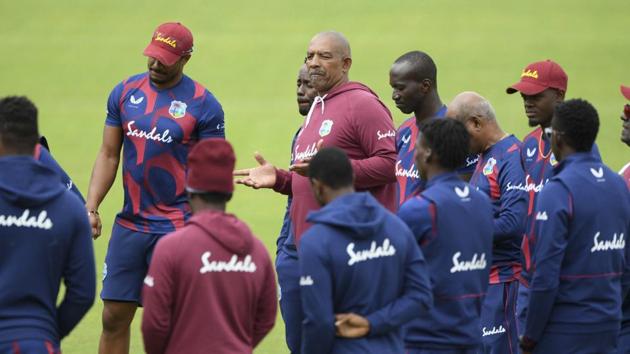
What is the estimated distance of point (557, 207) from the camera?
5480mm

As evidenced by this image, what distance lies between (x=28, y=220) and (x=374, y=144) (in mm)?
2375

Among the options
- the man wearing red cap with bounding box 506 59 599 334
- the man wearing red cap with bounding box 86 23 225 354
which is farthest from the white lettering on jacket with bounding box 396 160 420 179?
the man wearing red cap with bounding box 86 23 225 354

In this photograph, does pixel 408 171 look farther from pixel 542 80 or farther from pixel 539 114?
pixel 542 80

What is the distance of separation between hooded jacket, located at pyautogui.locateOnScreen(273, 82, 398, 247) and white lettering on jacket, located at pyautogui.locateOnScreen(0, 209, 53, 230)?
2.08 m

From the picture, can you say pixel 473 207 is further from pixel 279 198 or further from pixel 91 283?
pixel 279 198

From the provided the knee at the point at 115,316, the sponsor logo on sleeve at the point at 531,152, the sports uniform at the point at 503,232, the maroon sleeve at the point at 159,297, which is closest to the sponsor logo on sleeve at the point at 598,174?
the sports uniform at the point at 503,232

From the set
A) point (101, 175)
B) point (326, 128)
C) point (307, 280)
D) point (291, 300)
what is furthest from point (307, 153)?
point (307, 280)

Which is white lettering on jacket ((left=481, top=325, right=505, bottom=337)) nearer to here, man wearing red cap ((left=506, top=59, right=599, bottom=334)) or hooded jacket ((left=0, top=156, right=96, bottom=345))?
man wearing red cap ((left=506, top=59, right=599, bottom=334))

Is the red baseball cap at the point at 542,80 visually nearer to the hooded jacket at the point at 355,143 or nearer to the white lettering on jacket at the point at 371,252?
the hooded jacket at the point at 355,143

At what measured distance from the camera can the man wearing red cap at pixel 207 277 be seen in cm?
461

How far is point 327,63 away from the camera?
273 inches

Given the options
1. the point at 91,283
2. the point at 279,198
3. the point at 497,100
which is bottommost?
the point at 279,198

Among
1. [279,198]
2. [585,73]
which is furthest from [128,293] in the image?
[585,73]

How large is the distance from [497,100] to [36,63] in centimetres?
690
